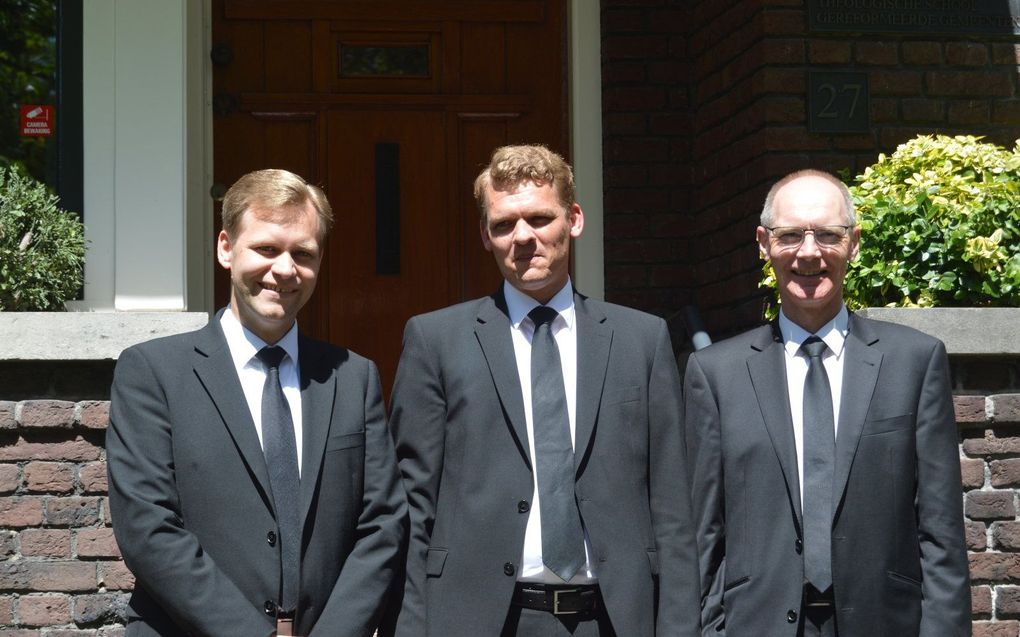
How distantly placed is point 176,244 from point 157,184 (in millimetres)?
258

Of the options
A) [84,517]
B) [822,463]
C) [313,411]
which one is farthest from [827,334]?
[84,517]

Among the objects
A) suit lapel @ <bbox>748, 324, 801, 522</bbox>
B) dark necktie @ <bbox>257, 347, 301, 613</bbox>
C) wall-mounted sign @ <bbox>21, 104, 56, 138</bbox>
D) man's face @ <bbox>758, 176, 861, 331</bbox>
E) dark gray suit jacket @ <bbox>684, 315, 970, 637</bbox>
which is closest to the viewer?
dark necktie @ <bbox>257, 347, 301, 613</bbox>

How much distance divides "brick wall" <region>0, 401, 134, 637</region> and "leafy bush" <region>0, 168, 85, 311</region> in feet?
1.35

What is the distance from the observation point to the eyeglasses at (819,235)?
365 centimetres

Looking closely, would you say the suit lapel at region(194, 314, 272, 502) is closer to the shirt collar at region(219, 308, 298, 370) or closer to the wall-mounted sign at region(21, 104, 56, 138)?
the shirt collar at region(219, 308, 298, 370)

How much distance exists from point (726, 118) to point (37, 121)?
3.01 metres

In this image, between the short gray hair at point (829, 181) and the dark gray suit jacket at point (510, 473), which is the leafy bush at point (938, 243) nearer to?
the short gray hair at point (829, 181)

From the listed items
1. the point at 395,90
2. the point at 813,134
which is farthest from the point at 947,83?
the point at 395,90

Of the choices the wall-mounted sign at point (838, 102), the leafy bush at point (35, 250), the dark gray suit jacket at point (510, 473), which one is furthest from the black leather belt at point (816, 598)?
the leafy bush at point (35, 250)

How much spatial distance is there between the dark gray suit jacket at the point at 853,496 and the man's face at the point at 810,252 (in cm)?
14

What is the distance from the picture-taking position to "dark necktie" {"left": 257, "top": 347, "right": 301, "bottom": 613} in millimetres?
3342

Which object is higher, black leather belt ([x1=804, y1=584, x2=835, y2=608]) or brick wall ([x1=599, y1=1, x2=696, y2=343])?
brick wall ([x1=599, y1=1, x2=696, y2=343])

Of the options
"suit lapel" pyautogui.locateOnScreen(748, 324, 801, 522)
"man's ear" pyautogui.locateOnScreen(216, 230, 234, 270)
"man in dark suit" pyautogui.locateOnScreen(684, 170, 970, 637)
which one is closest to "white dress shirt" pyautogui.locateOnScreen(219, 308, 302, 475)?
"man's ear" pyautogui.locateOnScreen(216, 230, 234, 270)

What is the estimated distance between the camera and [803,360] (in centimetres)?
372
